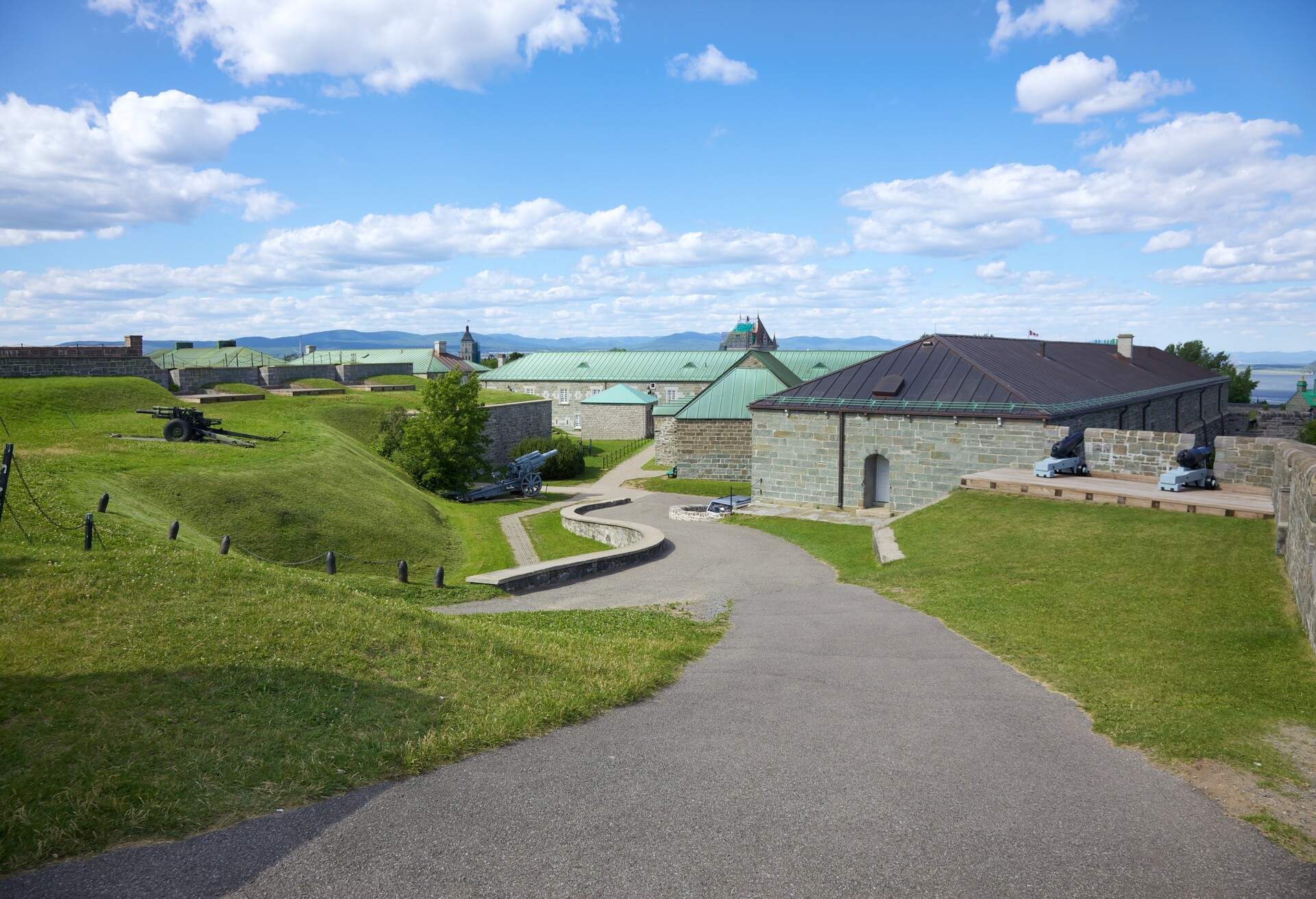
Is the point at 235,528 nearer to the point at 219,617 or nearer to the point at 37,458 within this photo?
the point at 37,458

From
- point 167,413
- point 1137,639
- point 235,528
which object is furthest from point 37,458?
point 1137,639

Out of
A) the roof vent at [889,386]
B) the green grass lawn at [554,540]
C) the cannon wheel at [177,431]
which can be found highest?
the roof vent at [889,386]

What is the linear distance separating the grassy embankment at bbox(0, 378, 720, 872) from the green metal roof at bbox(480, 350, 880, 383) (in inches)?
2234

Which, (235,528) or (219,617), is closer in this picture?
(219,617)

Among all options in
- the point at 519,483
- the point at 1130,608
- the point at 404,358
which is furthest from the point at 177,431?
the point at 404,358

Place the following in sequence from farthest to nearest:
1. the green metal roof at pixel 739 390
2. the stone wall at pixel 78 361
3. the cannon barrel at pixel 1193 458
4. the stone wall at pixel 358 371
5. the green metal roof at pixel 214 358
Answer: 1. the green metal roof at pixel 214 358
2. the stone wall at pixel 358 371
3. the green metal roof at pixel 739 390
4. the stone wall at pixel 78 361
5. the cannon barrel at pixel 1193 458

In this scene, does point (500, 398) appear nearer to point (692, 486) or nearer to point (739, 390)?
point (739, 390)

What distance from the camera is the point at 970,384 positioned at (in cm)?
2725

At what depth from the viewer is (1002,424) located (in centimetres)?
2541

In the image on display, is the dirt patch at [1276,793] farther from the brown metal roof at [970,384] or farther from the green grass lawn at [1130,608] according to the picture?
the brown metal roof at [970,384]

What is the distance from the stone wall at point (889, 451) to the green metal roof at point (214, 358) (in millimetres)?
39344

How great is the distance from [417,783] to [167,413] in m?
27.2

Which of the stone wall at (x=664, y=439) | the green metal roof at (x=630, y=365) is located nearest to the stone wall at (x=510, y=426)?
the stone wall at (x=664, y=439)

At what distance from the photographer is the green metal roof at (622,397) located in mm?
62344
